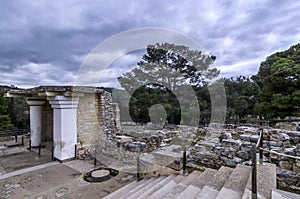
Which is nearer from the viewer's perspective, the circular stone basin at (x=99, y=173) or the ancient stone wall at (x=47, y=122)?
the circular stone basin at (x=99, y=173)

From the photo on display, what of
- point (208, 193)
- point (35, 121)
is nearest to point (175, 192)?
point (208, 193)

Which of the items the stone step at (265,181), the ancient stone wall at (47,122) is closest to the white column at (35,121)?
the ancient stone wall at (47,122)

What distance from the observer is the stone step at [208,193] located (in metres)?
1.80

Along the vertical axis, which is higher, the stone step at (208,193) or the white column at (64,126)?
the white column at (64,126)

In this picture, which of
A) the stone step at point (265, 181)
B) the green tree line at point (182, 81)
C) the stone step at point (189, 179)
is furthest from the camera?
the green tree line at point (182, 81)

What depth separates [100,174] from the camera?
129 inches

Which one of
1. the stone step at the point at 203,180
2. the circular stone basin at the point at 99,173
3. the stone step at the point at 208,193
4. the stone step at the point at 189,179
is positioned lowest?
the circular stone basin at the point at 99,173

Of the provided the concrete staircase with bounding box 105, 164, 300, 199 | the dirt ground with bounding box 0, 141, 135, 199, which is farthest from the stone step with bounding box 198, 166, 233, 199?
the dirt ground with bounding box 0, 141, 135, 199

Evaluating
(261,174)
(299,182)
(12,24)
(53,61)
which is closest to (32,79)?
(53,61)

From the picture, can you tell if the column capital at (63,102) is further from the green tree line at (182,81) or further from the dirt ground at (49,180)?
the green tree line at (182,81)

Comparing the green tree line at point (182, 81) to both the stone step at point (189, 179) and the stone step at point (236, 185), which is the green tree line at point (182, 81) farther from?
the stone step at point (236, 185)

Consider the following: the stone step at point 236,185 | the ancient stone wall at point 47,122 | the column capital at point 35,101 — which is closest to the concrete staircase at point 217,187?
the stone step at point 236,185

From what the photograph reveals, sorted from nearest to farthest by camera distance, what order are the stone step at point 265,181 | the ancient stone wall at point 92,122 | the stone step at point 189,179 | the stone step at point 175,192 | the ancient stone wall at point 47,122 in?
the stone step at point 265,181 → the stone step at point 175,192 → the stone step at point 189,179 → the ancient stone wall at point 92,122 → the ancient stone wall at point 47,122

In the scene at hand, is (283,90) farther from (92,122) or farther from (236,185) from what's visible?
(92,122)
